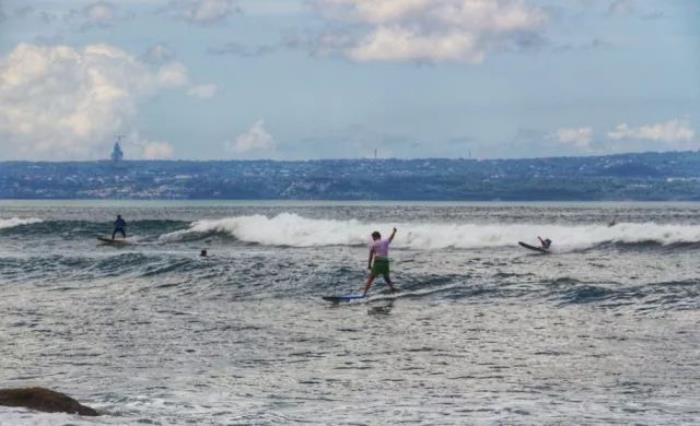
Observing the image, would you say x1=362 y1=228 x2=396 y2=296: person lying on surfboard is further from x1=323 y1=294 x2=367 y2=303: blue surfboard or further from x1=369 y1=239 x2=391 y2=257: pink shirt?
x1=323 y1=294 x2=367 y2=303: blue surfboard

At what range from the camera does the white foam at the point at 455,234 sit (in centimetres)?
4944

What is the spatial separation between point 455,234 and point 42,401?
43.7 m

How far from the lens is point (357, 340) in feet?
67.8

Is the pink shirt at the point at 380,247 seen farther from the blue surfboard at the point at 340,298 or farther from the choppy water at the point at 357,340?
the blue surfboard at the point at 340,298

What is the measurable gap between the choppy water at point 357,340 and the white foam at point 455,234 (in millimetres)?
6350

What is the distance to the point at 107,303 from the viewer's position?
28609 mm

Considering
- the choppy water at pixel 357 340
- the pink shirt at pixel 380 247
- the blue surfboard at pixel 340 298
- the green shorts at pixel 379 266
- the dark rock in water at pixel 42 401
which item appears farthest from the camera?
the green shorts at pixel 379 266

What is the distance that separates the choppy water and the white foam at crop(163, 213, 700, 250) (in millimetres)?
6350

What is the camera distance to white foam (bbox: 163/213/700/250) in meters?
49.4

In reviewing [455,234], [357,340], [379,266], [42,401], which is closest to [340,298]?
[379,266]

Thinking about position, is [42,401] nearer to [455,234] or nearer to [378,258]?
[378,258]

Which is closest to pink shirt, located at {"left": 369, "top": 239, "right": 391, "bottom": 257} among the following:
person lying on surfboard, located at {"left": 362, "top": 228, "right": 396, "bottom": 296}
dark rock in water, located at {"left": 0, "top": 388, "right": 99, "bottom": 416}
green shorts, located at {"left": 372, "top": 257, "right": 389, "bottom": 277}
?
person lying on surfboard, located at {"left": 362, "top": 228, "right": 396, "bottom": 296}

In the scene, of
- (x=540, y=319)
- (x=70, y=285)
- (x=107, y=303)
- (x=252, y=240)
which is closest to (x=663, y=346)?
(x=540, y=319)

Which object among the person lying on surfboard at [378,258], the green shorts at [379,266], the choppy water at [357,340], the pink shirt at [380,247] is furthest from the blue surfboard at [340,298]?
the pink shirt at [380,247]
